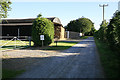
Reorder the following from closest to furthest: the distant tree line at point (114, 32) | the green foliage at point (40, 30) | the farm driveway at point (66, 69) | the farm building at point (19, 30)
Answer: the farm driveway at point (66, 69), the distant tree line at point (114, 32), the green foliage at point (40, 30), the farm building at point (19, 30)

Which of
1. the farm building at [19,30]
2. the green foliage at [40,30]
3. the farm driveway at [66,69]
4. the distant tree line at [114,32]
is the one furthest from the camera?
the farm building at [19,30]

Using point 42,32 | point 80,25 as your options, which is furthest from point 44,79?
point 80,25

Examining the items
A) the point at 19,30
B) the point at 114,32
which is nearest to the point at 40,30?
the point at 114,32

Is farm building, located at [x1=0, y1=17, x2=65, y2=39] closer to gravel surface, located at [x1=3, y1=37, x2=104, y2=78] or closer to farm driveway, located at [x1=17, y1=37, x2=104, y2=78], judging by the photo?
gravel surface, located at [x1=3, y1=37, x2=104, y2=78]

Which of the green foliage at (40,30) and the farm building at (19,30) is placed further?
the farm building at (19,30)

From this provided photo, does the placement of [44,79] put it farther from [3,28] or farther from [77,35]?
[77,35]

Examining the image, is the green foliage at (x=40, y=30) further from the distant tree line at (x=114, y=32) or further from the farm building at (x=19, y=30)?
the farm building at (x=19, y=30)

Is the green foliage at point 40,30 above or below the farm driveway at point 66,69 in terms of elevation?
above

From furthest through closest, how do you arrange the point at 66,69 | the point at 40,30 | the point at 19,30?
1. the point at 19,30
2. the point at 40,30
3. the point at 66,69

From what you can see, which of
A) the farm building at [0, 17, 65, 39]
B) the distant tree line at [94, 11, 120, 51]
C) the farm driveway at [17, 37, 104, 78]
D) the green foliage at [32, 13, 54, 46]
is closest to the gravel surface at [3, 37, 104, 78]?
the farm driveway at [17, 37, 104, 78]

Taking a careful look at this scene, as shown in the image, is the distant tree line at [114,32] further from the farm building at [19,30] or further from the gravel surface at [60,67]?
the farm building at [19,30]

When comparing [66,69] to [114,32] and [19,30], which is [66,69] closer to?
[114,32]

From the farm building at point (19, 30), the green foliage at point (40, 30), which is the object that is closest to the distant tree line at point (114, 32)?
the green foliage at point (40, 30)

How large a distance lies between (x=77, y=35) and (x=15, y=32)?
83.6 ft
